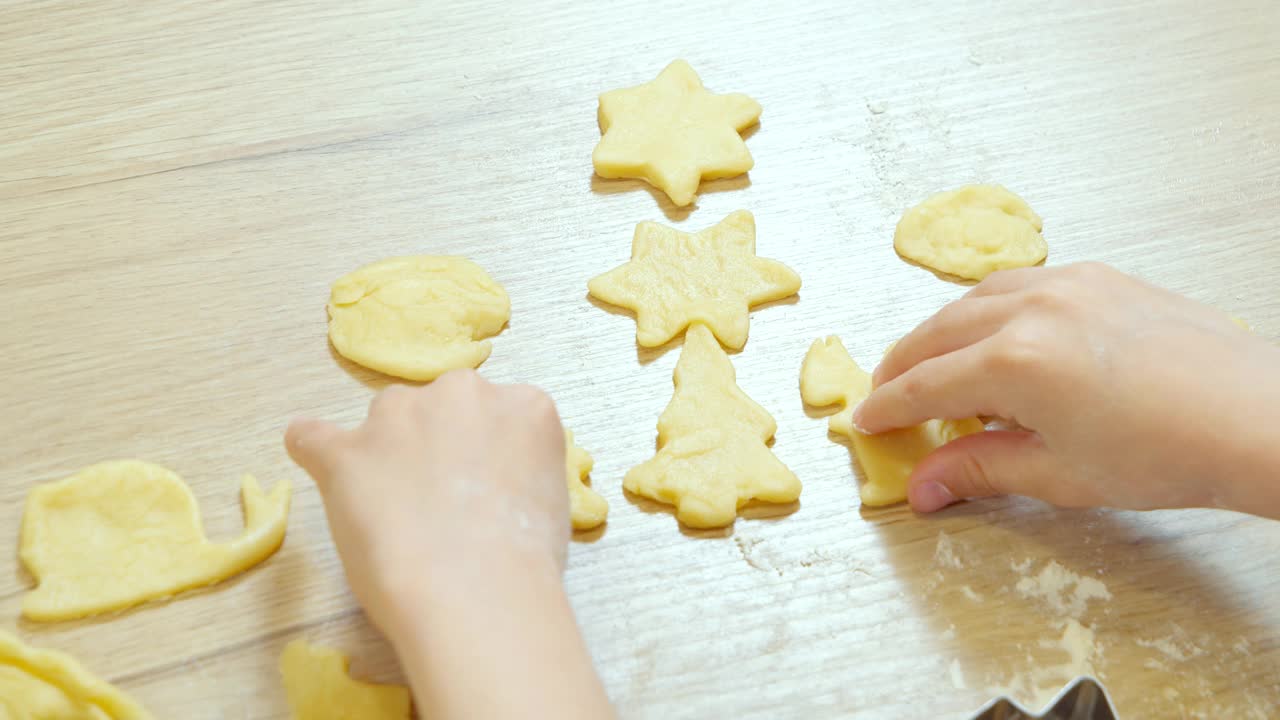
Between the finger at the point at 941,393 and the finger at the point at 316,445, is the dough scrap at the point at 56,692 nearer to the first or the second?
the finger at the point at 316,445

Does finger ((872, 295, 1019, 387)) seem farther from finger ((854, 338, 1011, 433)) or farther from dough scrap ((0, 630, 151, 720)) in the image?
dough scrap ((0, 630, 151, 720))

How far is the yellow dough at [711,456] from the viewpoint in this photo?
0.84 meters

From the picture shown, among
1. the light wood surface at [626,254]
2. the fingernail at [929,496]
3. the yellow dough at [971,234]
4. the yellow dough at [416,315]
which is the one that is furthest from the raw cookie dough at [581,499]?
the yellow dough at [971,234]

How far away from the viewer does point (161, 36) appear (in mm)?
1168

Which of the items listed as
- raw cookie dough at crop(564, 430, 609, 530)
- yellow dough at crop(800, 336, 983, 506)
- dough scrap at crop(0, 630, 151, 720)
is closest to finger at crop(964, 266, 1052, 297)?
yellow dough at crop(800, 336, 983, 506)

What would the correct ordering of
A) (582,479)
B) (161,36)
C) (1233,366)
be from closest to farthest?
1. (1233,366)
2. (582,479)
3. (161,36)

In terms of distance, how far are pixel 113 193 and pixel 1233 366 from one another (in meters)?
0.97

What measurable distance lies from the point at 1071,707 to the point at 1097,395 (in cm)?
21

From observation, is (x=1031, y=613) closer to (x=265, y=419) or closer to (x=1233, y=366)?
(x=1233, y=366)

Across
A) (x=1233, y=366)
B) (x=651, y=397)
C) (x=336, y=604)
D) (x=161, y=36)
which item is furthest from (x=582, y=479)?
(x=161, y=36)

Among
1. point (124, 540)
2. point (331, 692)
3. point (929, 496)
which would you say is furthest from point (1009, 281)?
point (124, 540)

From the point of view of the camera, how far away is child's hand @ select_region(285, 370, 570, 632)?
65 centimetres

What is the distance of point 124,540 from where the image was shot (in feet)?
2.64

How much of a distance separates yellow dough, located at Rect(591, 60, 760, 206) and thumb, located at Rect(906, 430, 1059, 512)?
0.36m
